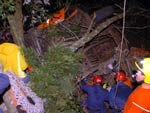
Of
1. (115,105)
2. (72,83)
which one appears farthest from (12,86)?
(115,105)

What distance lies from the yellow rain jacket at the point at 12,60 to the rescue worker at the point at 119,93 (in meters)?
1.81

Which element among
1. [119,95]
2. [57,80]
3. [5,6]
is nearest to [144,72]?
[119,95]

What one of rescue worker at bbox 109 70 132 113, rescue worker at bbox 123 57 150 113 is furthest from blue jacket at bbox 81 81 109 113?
rescue worker at bbox 123 57 150 113

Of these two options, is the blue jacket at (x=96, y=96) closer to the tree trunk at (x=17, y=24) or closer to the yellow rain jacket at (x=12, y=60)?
the yellow rain jacket at (x=12, y=60)

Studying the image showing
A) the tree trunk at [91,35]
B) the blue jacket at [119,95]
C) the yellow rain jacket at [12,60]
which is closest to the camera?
the yellow rain jacket at [12,60]

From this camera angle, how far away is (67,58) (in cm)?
790

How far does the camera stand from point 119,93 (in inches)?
316

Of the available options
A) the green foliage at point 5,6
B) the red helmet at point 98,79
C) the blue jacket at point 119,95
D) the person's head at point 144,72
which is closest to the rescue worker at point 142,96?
the person's head at point 144,72

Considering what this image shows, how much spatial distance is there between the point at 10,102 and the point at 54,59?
1451mm

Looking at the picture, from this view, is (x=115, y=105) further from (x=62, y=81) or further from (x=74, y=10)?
(x=74, y=10)

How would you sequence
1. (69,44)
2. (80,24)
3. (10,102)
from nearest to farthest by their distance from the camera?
(10,102) < (69,44) < (80,24)

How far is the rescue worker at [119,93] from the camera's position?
795 cm

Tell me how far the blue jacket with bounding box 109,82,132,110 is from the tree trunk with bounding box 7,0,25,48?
2195 millimetres

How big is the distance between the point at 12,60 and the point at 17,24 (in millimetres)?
1291
